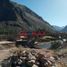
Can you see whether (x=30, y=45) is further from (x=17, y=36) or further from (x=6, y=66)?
(x=6, y=66)

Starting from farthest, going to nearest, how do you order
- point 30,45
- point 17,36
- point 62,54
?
point 17,36 < point 30,45 < point 62,54

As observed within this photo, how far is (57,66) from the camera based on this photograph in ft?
56.4

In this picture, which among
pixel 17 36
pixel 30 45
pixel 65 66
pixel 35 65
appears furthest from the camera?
pixel 17 36

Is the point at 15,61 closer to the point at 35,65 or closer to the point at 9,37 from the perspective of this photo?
the point at 35,65

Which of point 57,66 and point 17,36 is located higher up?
point 17,36

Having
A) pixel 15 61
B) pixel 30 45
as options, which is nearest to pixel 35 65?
pixel 15 61

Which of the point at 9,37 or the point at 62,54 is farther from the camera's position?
the point at 9,37

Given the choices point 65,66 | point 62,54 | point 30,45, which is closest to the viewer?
point 65,66

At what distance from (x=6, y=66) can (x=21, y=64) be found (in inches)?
59.8

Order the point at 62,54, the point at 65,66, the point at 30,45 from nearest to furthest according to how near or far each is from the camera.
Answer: the point at 65,66 → the point at 62,54 → the point at 30,45

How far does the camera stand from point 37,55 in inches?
696

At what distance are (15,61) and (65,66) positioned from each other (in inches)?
159

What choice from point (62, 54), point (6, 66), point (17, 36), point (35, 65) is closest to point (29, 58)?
point (35, 65)

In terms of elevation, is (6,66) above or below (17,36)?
below
